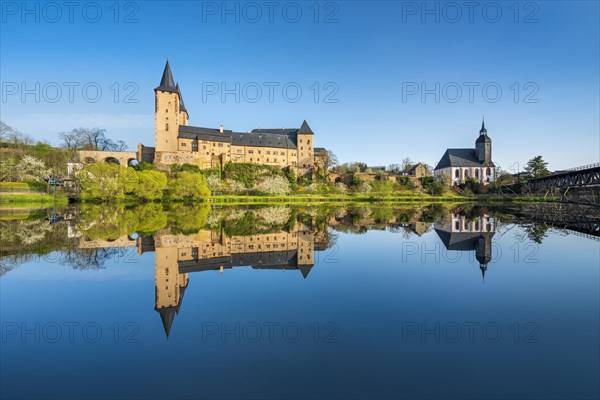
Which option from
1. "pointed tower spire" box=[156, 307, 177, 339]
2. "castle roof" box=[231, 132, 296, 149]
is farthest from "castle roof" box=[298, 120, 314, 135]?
"pointed tower spire" box=[156, 307, 177, 339]

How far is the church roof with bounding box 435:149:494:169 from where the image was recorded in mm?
81562

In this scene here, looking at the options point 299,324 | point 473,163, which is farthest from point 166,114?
point 473,163

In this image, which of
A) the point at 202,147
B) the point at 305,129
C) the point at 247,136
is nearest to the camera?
the point at 202,147

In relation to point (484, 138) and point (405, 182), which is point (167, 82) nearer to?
point (405, 182)

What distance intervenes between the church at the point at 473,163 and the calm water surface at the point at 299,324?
246 ft

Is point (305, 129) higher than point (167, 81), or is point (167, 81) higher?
point (167, 81)

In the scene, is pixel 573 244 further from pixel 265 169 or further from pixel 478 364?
pixel 265 169

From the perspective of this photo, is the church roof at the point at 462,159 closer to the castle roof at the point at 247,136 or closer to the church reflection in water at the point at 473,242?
the castle roof at the point at 247,136

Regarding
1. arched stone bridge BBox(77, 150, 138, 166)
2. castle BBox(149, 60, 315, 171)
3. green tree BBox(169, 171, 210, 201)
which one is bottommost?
green tree BBox(169, 171, 210, 201)

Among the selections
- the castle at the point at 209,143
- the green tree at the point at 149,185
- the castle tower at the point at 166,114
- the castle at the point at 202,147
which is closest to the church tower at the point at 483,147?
the castle at the point at 202,147

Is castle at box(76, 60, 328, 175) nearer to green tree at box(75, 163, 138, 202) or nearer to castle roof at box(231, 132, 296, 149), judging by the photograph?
castle roof at box(231, 132, 296, 149)

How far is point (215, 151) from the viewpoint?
70.0m

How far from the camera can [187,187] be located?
46031 mm

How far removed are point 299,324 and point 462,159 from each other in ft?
293
